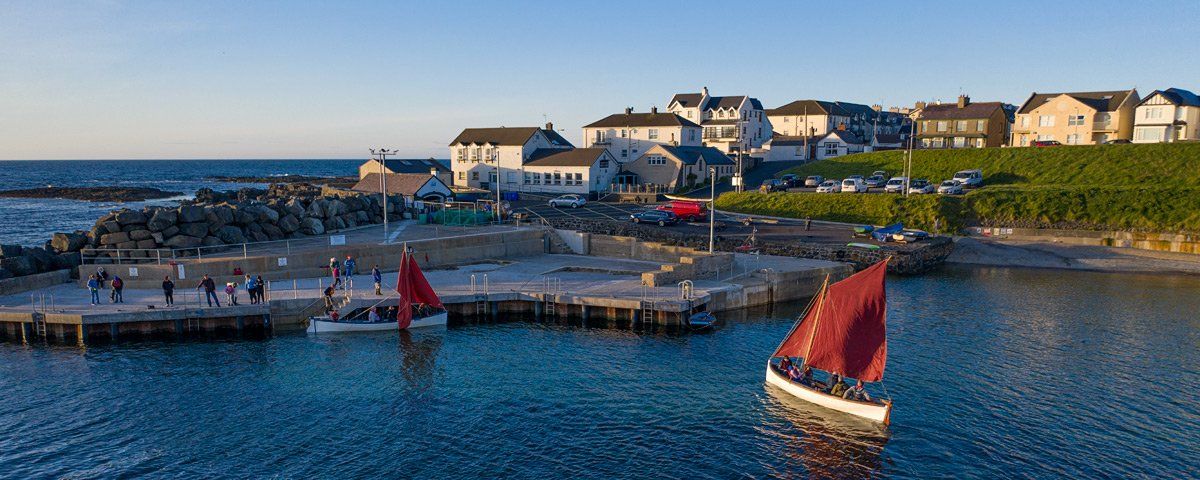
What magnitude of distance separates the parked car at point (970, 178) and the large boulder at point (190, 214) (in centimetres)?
7028

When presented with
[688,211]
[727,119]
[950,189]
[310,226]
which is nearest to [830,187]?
[950,189]

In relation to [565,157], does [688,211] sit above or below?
below

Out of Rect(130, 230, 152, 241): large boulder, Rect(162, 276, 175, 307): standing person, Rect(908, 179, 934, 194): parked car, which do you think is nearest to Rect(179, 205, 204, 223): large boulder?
Rect(130, 230, 152, 241): large boulder

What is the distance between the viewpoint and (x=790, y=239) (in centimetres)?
5828

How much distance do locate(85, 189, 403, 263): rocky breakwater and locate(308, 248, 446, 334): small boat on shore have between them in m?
10.4

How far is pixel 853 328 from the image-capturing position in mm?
27609

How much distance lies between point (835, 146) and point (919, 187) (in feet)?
119

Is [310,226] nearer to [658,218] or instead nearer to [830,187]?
[658,218]

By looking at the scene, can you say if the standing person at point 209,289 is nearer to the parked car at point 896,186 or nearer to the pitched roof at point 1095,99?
the parked car at point 896,186

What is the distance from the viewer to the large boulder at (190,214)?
44.3 m

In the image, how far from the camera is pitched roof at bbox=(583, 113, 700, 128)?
330ft

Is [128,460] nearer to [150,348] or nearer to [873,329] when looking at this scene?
[150,348]

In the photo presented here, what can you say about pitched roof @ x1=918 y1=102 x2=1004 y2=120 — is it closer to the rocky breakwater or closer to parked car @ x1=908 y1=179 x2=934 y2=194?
parked car @ x1=908 y1=179 x2=934 y2=194

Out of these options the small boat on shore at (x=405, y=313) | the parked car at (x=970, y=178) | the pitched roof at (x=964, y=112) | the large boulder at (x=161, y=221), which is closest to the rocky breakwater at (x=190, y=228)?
the large boulder at (x=161, y=221)
